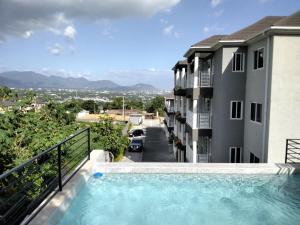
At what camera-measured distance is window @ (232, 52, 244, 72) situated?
13710 millimetres

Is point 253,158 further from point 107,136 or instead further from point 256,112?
point 107,136

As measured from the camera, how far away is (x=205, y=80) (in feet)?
51.6

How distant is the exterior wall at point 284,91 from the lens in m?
10.5

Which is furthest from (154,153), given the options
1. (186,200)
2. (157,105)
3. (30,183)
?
(157,105)

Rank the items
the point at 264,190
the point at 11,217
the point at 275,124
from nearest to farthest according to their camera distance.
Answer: the point at 11,217
the point at 264,190
the point at 275,124

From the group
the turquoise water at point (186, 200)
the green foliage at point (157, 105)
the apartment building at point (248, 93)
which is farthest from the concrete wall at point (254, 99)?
the green foliage at point (157, 105)

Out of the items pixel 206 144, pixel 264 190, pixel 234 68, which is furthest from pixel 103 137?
pixel 264 190

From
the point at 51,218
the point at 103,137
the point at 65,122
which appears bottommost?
the point at 103,137

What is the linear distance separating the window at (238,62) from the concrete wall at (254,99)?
41 cm

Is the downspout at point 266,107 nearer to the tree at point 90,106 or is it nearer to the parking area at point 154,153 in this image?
the parking area at point 154,153

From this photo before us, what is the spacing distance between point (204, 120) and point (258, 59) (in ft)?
16.1

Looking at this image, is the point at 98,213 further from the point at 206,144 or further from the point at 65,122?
the point at 206,144

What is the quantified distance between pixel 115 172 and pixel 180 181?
→ 6.59 ft

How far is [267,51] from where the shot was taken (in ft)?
36.1
